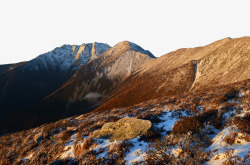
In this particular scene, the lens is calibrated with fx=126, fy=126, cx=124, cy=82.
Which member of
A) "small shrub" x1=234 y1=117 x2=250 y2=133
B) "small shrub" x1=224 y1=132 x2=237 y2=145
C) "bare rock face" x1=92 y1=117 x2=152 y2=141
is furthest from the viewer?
"bare rock face" x1=92 y1=117 x2=152 y2=141

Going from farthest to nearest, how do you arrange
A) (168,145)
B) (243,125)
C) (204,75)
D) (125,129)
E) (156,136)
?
(204,75) < (125,129) < (156,136) < (168,145) < (243,125)

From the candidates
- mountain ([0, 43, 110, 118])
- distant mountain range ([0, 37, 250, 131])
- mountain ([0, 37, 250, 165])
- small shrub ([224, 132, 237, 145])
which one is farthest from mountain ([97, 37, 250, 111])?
mountain ([0, 43, 110, 118])

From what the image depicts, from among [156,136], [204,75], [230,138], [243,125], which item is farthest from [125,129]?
[204,75]

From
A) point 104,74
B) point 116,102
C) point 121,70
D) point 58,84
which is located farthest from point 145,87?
point 58,84

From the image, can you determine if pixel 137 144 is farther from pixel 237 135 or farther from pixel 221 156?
pixel 237 135

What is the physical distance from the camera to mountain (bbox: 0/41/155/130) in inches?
3194

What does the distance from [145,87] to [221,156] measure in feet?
165

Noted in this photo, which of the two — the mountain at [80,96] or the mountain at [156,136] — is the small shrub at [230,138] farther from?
the mountain at [80,96]

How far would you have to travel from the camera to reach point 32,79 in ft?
499

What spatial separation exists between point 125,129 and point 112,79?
314 ft

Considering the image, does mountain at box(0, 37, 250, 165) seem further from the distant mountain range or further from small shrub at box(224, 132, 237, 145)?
the distant mountain range

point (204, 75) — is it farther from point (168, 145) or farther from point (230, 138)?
point (168, 145)

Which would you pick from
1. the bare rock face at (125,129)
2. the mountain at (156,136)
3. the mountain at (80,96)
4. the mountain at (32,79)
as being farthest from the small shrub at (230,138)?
the mountain at (32,79)

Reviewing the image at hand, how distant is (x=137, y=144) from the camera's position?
270 inches
